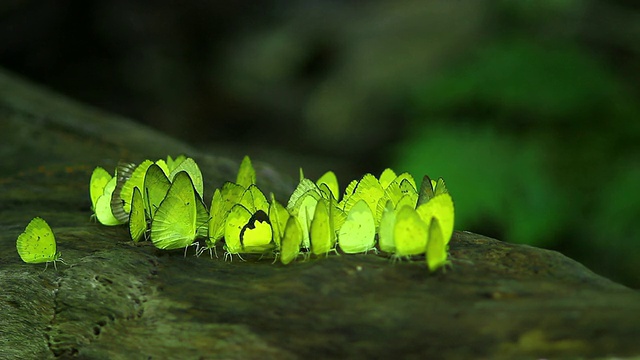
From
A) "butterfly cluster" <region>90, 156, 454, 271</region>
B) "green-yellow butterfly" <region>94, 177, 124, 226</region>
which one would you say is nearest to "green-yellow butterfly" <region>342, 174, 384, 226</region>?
"butterfly cluster" <region>90, 156, 454, 271</region>

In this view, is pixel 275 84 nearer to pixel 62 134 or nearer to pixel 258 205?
pixel 62 134

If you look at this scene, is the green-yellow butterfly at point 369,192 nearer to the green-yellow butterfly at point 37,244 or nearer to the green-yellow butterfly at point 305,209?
the green-yellow butterfly at point 305,209

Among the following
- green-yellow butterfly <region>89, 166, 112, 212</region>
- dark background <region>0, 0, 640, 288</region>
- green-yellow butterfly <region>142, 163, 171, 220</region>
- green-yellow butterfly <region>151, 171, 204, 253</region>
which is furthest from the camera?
dark background <region>0, 0, 640, 288</region>

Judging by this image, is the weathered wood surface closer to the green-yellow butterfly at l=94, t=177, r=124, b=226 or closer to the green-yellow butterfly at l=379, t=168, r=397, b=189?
the green-yellow butterfly at l=94, t=177, r=124, b=226

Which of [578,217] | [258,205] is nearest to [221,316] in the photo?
[258,205]

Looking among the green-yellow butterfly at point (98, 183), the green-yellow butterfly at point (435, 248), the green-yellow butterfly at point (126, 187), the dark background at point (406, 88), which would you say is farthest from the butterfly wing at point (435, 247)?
the dark background at point (406, 88)

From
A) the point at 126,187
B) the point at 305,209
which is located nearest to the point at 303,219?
the point at 305,209
